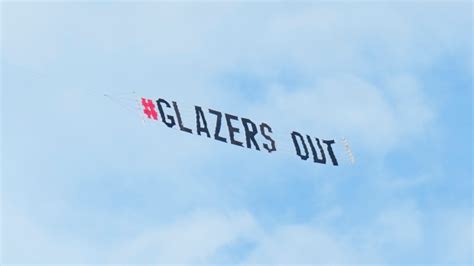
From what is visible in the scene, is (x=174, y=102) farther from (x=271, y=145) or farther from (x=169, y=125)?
(x=271, y=145)

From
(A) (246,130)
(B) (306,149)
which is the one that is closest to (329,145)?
(B) (306,149)

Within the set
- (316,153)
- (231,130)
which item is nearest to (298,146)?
(316,153)

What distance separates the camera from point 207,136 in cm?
6175

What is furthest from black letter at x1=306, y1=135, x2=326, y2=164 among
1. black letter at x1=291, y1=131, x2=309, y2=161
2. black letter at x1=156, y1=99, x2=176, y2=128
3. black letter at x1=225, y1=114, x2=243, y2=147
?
black letter at x1=156, y1=99, x2=176, y2=128

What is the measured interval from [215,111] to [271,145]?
4.75 m

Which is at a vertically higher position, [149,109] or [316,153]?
[149,109]

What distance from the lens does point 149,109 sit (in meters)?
60.3

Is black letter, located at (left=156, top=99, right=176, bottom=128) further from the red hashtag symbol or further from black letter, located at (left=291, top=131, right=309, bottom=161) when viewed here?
black letter, located at (left=291, top=131, right=309, bottom=161)

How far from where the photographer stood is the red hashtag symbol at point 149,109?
60094 millimetres

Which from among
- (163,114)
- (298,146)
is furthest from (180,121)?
(298,146)

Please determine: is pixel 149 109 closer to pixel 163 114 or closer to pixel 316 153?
pixel 163 114

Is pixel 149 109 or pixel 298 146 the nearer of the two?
pixel 149 109

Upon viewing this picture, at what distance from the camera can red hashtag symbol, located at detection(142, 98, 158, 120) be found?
60094 millimetres

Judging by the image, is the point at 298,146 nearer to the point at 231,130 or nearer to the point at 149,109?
the point at 231,130
